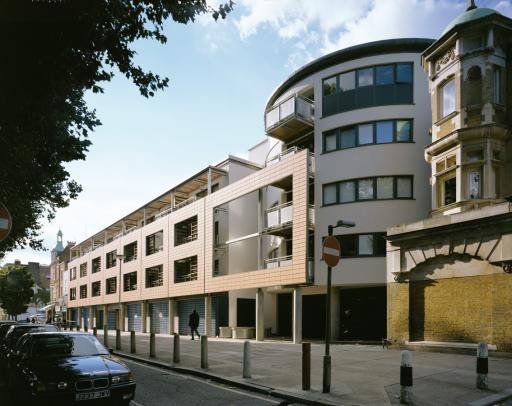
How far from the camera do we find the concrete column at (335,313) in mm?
24828

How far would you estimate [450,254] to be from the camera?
51.9 feet

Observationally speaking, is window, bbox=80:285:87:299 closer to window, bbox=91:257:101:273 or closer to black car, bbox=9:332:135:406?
window, bbox=91:257:101:273

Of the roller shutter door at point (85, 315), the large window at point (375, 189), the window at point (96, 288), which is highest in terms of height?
the large window at point (375, 189)

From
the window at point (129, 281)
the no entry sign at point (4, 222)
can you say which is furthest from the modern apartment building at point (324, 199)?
the no entry sign at point (4, 222)

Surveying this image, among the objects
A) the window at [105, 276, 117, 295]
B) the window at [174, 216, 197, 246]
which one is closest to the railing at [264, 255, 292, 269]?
the window at [174, 216, 197, 246]

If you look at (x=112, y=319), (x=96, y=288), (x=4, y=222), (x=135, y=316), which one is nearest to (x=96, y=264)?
(x=96, y=288)

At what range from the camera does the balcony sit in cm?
2589

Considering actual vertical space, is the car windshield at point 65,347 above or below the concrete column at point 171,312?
above

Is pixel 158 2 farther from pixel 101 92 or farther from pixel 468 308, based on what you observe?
pixel 468 308

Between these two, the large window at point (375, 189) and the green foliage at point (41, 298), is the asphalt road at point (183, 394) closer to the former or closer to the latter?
the large window at point (375, 189)

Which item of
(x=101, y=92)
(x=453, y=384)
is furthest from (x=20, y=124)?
(x=453, y=384)

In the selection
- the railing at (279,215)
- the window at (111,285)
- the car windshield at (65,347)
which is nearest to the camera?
the car windshield at (65,347)

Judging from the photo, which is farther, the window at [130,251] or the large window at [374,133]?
the window at [130,251]

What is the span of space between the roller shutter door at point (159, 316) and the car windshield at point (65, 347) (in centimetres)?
3012
